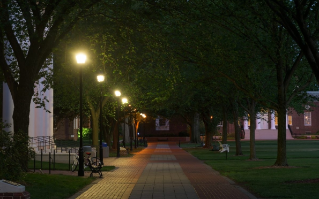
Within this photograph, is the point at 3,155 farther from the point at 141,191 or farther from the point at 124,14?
the point at 124,14

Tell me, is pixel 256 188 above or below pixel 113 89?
below

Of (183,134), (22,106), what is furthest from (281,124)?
(183,134)

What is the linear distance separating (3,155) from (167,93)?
15.2m

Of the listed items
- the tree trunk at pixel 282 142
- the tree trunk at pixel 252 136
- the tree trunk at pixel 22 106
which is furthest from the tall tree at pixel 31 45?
the tree trunk at pixel 252 136

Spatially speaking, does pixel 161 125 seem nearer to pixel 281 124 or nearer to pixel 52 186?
pixel 281 124

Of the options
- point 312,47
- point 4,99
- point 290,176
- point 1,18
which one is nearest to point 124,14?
point 1,18

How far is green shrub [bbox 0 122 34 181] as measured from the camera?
1363 cm

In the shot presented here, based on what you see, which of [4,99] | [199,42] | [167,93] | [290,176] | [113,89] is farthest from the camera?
[113,89]

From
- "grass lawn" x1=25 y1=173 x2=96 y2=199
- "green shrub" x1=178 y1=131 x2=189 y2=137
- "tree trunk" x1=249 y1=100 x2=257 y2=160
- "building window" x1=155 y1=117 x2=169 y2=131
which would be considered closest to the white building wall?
"tree trunk" x1=249 y1=100 x2=257 y2=160

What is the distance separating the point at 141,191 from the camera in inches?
626

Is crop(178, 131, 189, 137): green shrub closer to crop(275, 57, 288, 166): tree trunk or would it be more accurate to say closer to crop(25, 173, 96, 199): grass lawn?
crop(275, 57, 288, 166): tree trunk

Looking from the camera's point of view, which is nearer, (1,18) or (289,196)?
(289,196)

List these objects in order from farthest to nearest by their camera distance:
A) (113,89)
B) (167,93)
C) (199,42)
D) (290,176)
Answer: (113,89) < (167,93) < (199,42) < (290,176)

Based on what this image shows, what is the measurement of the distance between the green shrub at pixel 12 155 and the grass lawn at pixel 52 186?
0.76 metres
